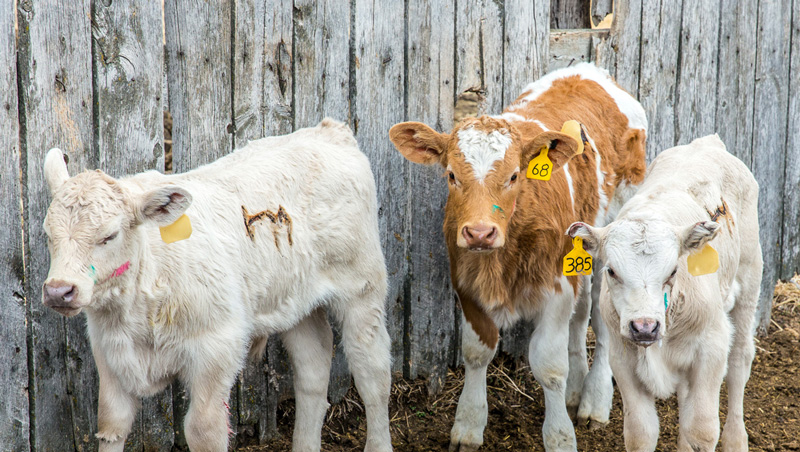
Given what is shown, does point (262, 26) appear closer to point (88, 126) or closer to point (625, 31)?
point (88, 126)

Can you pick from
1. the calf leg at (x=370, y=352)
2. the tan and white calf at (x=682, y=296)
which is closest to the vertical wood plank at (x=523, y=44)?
the tan and white calf at (x=682, y=296)

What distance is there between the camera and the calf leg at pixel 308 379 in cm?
482

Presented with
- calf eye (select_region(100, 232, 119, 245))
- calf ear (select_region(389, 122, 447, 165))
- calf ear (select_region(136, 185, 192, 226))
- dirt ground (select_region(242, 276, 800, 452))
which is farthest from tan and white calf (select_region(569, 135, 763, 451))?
calf eye (select_region(100, 232, 119, 245))

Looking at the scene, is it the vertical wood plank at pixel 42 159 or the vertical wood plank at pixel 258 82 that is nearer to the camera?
the vertical wood plank at pixel 42 159

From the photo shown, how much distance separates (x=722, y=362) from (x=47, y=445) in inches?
136

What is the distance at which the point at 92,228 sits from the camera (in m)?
3.44

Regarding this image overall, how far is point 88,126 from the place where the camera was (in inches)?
164

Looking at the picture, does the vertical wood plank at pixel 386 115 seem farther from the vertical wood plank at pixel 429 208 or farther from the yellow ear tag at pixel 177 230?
the yellow ear tag at pixel 177 230

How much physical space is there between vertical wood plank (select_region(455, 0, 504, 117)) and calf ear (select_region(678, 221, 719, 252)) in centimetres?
211

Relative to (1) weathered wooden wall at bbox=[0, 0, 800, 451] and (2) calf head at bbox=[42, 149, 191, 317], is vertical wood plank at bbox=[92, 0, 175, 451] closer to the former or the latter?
(1) weathered wooden wall at bbox=[0, 0, 800, 451]

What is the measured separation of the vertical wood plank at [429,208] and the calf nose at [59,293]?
2.64 m

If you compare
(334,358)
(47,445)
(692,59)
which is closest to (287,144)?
(334,358)

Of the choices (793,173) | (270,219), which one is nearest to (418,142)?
(270,219)

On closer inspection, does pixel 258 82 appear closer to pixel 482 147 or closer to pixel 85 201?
pixel 482 147
